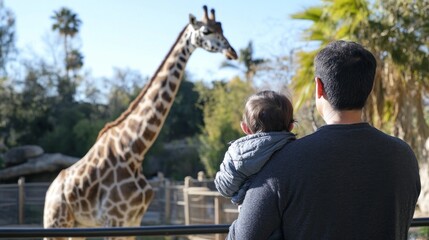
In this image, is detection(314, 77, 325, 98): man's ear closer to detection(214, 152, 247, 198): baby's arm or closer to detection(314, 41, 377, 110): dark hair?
detection(314, 41, 377, 110): dark hair

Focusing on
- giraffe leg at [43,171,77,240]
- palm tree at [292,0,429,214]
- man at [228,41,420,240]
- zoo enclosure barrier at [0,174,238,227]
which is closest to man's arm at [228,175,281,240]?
man at [228,41,420,240]

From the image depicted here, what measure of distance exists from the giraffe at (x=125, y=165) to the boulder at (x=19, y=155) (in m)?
19.3

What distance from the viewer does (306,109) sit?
55.7 feet

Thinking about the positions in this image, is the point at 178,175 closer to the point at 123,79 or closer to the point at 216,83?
the point at 216,83

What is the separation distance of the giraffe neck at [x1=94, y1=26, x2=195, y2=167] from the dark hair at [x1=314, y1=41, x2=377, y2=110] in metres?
4.57

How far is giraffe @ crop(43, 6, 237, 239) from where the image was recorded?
5.80 metres

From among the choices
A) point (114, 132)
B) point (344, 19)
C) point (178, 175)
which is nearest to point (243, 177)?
point (114, 132)

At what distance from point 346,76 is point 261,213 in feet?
1.23

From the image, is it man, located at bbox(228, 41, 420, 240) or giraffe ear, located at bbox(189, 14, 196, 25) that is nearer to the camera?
man, located at bbox(228, 41, 420, 240)

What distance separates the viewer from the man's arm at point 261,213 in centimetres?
145

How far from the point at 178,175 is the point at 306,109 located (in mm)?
12576

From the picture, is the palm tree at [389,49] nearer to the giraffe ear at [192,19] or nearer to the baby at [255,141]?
the giraffe ear at [192,19]

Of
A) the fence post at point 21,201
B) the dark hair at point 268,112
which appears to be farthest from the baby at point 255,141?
the fence post at point 21,201

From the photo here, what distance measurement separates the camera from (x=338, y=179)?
4.79 feet
